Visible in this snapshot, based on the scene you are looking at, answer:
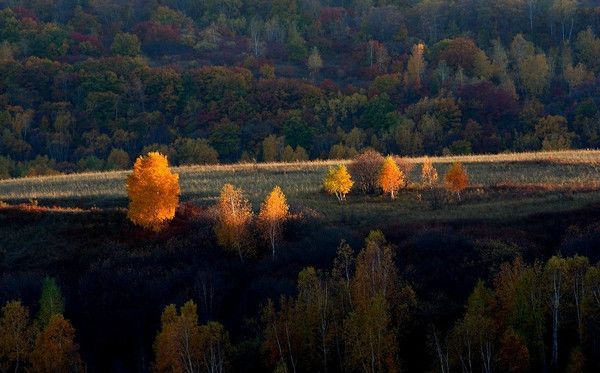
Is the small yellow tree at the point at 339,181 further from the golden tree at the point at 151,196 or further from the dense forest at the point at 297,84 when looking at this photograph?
the dense forest at the point at 297,84

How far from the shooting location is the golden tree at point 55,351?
4234 centimetres

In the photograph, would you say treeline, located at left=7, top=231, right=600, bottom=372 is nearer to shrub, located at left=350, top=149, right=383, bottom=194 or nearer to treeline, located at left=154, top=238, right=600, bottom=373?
treeline, located at left=154, top=238, right=600, bottom=373

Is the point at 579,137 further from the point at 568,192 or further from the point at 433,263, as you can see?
the point at 433,263

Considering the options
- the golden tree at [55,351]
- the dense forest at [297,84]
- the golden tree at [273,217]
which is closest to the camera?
the golden tree at [55,351]

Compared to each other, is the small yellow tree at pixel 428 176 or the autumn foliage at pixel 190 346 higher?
the small yellow tree at pixel 428 176

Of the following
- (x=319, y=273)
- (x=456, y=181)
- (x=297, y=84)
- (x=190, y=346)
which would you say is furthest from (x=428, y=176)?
(x=297, y=84)

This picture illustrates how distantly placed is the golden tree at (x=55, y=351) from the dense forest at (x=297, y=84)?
64.2 meters

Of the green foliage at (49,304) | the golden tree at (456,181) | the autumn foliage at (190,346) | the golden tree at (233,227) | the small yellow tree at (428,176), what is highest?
the small yellow tree at (428,176)

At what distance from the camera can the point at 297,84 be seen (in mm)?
132625

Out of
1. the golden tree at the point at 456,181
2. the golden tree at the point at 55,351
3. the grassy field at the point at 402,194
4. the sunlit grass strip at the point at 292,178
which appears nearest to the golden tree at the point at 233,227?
the grassy field at the point at 402,194

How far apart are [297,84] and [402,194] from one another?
72.8 meters

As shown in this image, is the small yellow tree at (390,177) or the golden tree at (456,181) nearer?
the golden tree at (456,181)

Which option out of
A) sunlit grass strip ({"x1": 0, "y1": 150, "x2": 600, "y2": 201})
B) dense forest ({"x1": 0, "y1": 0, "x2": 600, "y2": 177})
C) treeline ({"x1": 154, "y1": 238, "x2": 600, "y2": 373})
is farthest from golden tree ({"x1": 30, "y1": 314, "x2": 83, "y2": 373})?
dense forest ({"x1": 0, "y1": 0, "x2": 600, "y2": 177})

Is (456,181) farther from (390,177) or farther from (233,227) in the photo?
(233,227)
